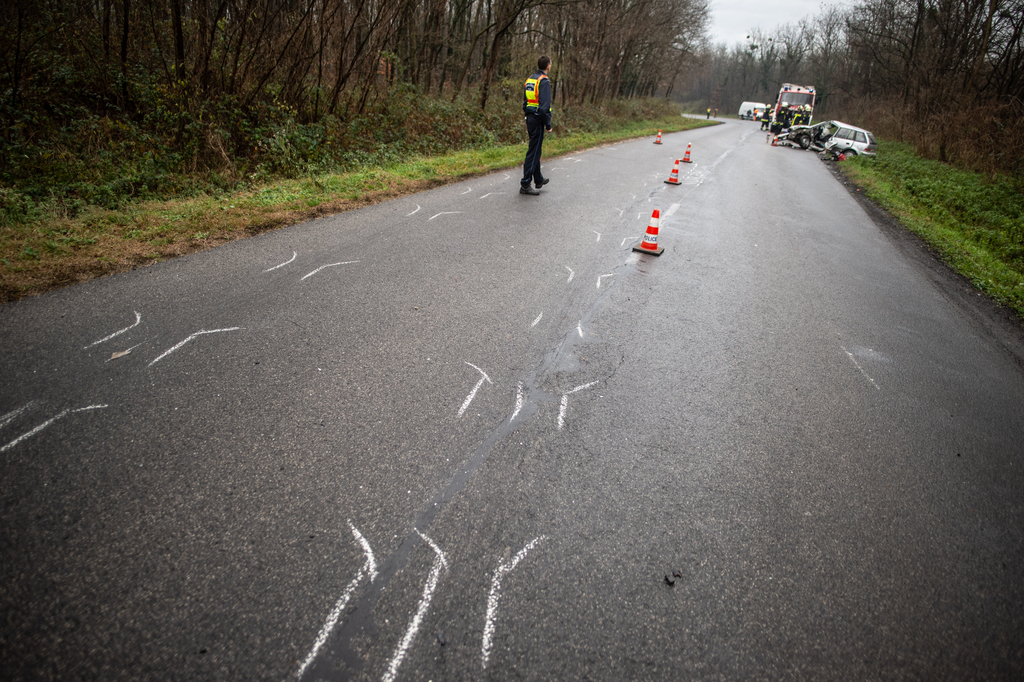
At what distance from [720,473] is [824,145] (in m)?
26.7

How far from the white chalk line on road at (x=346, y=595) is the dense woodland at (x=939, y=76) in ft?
63.9

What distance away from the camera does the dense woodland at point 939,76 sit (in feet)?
55.1

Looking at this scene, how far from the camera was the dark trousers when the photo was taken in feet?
28.5

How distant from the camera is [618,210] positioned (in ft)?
28.1

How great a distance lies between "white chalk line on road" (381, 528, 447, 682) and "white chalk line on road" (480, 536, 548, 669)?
24cm

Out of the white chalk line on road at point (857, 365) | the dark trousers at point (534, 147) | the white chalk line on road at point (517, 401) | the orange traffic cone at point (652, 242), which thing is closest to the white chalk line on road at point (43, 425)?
the white chalk line on road at point (517, 401)

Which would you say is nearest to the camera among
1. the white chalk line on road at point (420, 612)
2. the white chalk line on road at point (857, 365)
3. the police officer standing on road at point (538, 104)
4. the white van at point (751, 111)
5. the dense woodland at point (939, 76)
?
the white chalk line on road at point (420, 612)

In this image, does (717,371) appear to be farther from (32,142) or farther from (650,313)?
(32,142)

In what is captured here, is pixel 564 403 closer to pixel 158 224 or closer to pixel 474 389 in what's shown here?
pixel 474 389

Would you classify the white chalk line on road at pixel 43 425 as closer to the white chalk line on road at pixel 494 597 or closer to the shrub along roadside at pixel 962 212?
the white chalk line on road at pixel 494 597

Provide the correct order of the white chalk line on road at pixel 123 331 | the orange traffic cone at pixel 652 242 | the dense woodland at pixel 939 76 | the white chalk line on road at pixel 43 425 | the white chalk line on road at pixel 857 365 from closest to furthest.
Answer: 1. the white chalk line on road at pixel 43 425
2. the white chalk line on road at pixel 123 331
3. the white chalk line on road at pixel 857 365
4. the orange traffic cone at pixel 652 242
5. the dense woodland at pixel 939 76

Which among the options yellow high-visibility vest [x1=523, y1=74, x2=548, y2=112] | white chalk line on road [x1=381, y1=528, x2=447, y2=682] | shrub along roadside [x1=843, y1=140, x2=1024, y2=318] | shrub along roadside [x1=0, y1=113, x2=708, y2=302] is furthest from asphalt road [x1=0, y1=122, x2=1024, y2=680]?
yellow high-visibility vest [x1=523, y1=74, x2=548, y2=112]

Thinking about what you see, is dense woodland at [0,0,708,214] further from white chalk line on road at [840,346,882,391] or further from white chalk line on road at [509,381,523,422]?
white chalk line on road at [840,346,882,391]

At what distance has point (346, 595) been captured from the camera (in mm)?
2002
